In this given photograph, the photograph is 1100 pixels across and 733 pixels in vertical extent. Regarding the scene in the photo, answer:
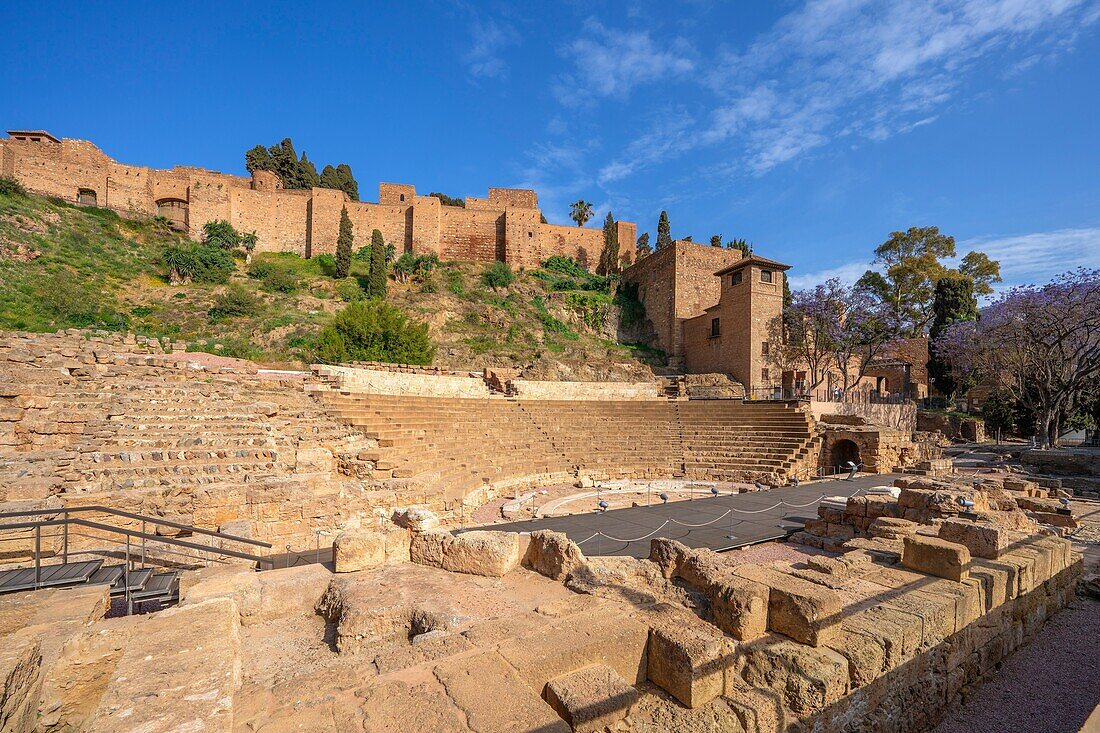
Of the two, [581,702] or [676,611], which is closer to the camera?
[581,702]

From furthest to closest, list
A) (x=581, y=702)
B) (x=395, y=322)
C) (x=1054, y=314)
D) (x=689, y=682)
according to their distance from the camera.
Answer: (x=395, y=322) < (x=1054, y=314) < (x=689, y=682) < (x=581, y=702)

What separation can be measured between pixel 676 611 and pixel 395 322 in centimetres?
2121

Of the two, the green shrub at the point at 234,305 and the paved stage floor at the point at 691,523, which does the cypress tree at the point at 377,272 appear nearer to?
the green shrub at the point at 234,305

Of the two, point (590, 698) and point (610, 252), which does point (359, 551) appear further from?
point (610, 252)

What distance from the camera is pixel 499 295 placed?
35.8 metres

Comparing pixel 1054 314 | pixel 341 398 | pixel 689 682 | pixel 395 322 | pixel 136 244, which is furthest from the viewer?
pixel 136 244

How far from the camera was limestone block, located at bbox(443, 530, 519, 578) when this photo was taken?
4609 millimetres

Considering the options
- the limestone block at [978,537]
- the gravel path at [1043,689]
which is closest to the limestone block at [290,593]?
the gravel path at [1043,689]

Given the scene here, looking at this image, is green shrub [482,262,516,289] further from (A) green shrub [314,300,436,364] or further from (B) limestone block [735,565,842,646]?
(B) limestone block [735,565,842,646]

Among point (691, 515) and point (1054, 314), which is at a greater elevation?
point (1054, 314)

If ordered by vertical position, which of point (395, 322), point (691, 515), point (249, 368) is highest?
point (395, 322)

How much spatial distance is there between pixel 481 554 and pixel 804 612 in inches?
117

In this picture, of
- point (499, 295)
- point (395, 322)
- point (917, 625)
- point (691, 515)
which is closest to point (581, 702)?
point (917, 625)

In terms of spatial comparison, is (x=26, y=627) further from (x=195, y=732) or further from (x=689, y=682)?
(x=689, y=682)
